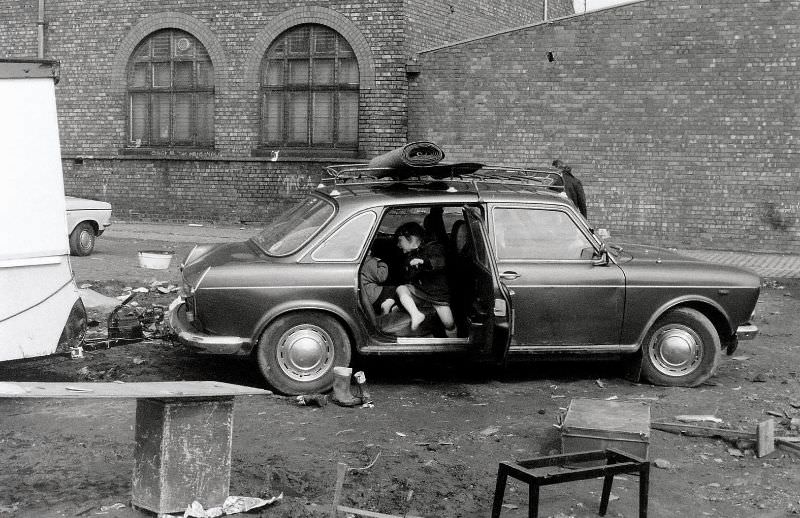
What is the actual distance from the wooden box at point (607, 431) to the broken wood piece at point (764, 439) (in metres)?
0.76

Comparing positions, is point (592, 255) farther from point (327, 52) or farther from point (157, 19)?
point (157, 19)

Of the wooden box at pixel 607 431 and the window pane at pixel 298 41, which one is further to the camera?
the window pane at pixel 298 41

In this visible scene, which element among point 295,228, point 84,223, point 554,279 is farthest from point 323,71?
point 554,279

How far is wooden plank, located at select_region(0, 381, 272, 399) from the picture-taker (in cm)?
471

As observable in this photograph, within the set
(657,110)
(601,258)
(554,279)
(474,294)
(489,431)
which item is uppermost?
(657,110)

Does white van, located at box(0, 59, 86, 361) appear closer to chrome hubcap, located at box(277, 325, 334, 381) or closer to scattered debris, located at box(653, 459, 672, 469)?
chrome hubcap, located at box(277, 325, 334, 381)

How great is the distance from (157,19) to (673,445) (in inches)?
635

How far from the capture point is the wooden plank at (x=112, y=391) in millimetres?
4707

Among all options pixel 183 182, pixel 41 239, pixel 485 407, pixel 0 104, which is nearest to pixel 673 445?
pixel 485 407

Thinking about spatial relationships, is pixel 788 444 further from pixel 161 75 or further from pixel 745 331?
pixel 161 75

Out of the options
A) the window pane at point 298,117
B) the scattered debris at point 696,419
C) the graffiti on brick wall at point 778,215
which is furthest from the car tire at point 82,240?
the graffiti on brick wall at point 778,215

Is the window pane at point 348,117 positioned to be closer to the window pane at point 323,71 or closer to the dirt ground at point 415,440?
the window pane at point 323,71

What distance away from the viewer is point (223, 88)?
19906 millimetres

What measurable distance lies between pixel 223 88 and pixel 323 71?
6.90 ft
